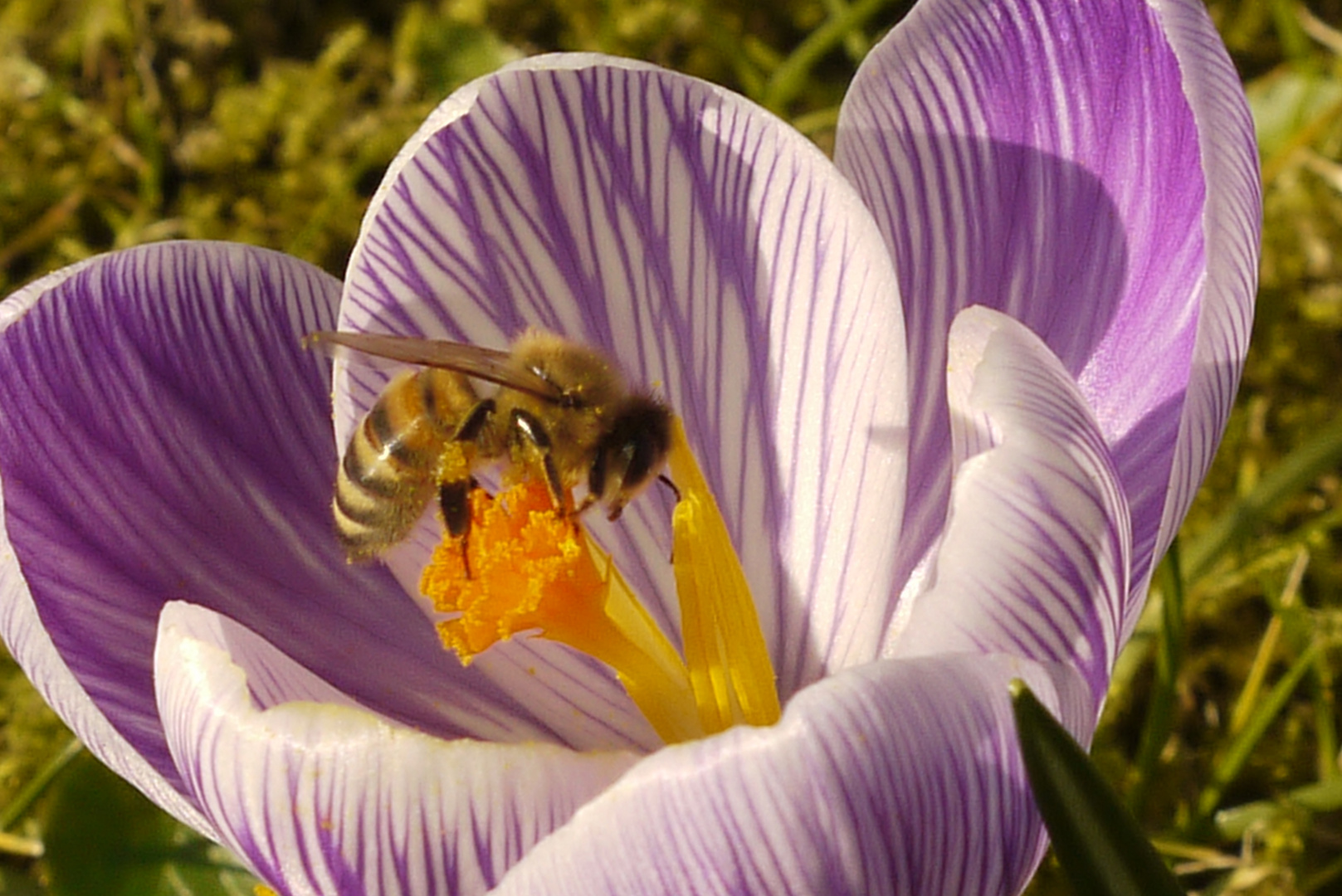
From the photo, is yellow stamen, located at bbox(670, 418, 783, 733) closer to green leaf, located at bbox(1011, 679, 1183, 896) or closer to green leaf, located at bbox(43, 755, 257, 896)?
green leaf, located at bbox(1011, 679, 1183, 896)

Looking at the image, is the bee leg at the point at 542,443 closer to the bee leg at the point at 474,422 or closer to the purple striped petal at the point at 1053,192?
the bee leg at the point at 474,422

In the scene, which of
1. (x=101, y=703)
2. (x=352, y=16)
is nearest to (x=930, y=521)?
(x=101, y=703)

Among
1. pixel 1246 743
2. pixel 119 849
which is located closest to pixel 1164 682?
pixel 1246 743

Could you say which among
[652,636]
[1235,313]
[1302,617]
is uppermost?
[1235,313]

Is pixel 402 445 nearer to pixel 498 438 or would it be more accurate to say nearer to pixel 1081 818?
pixel 498 438

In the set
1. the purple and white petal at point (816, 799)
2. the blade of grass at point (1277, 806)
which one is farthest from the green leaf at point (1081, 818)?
the blade of grass at point (1277, 806)

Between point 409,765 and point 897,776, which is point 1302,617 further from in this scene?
point 409,765

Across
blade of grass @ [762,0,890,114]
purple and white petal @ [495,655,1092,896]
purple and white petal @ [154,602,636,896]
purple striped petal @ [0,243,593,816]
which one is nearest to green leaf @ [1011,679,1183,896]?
purple and white petal @ [495,655,1092,896]
